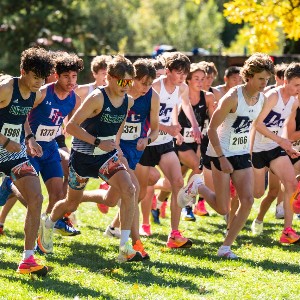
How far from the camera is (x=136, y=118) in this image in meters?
8.79

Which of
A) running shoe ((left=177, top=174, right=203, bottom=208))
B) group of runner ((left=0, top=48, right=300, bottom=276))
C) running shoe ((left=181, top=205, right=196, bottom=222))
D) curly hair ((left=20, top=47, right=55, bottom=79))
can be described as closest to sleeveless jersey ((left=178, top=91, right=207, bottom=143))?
group of runner ((left=0, top=48, right=300, bottom=276))

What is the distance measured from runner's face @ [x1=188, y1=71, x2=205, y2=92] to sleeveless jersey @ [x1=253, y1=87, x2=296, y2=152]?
1250 millimetres

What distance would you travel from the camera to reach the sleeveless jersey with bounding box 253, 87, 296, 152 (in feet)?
31.8

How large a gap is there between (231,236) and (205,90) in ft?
10.9

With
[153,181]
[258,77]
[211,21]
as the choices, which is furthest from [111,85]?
[211,21]

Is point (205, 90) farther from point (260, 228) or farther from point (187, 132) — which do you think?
point (260, 228)

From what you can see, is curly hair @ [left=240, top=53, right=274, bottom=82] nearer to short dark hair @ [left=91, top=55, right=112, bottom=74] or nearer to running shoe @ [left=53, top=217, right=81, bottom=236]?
short dark hair @ [left=91, top=55, right=112, bottom=74]

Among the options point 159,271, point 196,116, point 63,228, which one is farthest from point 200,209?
point 159,271

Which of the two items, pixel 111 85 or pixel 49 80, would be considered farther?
pixel 49 80

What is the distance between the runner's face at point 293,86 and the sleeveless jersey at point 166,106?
47.1 inches

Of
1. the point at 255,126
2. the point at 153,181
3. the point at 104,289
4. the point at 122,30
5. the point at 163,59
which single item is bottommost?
the point at 104,289

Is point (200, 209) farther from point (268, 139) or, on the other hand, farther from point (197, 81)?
point (268, 139)

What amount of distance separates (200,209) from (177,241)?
311 centimetres

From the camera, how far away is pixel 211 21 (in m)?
49.7
